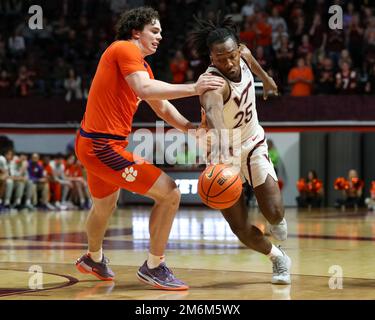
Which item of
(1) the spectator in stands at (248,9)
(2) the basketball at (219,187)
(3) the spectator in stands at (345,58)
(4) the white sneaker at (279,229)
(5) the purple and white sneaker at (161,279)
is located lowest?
(5) the purple and white sneaker at (161,279)

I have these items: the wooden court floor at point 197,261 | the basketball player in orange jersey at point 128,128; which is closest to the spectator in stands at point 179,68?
the wooden court floor at point 197,261

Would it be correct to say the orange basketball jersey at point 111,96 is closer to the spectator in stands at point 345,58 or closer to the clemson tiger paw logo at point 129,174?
the clemson tiger paw logo at point 129,174

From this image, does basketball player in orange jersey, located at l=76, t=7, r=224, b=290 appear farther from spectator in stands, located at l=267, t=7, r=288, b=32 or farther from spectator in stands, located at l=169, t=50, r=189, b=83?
spectator in stands, located at l=267, t=7, r=288, b=32

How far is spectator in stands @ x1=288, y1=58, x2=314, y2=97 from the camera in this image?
1967cm

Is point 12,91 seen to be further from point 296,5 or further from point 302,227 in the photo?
point 302,227

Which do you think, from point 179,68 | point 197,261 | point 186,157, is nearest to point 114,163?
point 197,261

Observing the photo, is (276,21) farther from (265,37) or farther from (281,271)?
(281,271)

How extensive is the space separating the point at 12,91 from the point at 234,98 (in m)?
15.6

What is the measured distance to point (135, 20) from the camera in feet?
21.7

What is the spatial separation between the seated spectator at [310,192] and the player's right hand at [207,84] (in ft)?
48.6

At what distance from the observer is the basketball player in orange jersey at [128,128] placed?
20.6 ft

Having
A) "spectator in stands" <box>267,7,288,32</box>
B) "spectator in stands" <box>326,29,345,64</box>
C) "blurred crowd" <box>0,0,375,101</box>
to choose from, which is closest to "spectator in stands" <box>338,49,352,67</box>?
"blurred crowd" <box>0,0,375,101</box>

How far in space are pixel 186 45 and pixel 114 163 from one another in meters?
15.3

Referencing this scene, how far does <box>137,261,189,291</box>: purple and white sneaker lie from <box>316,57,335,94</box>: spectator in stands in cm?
1382
